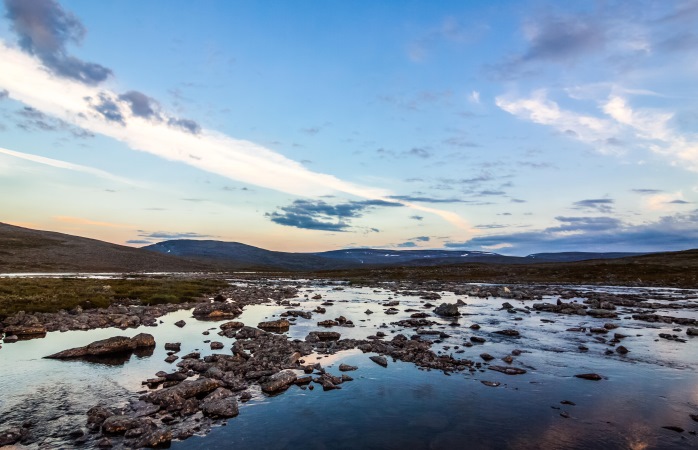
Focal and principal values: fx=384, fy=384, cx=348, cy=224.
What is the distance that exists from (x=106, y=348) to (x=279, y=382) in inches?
521

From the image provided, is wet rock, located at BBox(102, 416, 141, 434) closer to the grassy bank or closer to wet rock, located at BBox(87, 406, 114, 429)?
wet rock, located at BBox(87, 406, 114, 429)

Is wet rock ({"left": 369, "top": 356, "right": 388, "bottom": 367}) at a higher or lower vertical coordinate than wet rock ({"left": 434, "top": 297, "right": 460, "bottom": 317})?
lower

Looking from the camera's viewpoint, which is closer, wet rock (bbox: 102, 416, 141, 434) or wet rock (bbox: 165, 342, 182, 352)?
wet rock (bbox: 102, 416, 141, 434)

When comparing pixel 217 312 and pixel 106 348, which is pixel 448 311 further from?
pixel 106 348

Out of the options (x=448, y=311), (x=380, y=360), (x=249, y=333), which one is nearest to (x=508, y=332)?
(x=448, y=311)

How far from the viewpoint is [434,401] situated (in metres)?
17.0

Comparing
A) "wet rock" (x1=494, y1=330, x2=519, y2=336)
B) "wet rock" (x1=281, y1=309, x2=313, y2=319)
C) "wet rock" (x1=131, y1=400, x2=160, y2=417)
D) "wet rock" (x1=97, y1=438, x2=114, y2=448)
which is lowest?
"wet rock" (x1=281, y1=309, x2=313, y2=319)

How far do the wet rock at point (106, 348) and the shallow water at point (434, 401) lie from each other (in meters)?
1.22

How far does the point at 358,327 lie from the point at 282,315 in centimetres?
1063

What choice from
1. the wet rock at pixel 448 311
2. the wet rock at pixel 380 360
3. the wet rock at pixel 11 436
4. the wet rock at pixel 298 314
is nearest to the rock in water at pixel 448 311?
the wet rock at pixel 448 311

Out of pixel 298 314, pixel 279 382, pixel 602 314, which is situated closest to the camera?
pixel 279 382

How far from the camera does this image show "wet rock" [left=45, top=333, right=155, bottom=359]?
23094 millimetres

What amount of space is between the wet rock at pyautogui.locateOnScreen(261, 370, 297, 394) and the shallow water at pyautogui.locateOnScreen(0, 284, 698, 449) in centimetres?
65

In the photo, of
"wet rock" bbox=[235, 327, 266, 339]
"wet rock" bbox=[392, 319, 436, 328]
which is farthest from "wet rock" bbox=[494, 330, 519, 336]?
"wet rock" bbox=[235, 327, 266, 339]
